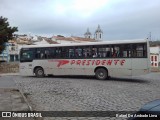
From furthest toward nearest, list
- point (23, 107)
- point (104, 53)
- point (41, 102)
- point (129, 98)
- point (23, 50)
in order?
point (23, 50) → point (104, 53) → point (129, 98) → point (41, 102) → point (23, 107)

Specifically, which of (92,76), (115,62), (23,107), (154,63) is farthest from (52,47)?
(154,63)

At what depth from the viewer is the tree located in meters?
41.4

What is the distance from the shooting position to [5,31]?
41812 mm

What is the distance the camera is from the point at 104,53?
68.1ft

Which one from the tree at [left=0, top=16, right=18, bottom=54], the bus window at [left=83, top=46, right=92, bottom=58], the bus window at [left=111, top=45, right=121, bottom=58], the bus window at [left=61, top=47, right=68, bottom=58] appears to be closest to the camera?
the bus window at [left=111, top=45, right=121, bottom=58]

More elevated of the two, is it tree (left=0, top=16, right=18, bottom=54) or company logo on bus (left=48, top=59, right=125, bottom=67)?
tree (left=0, top=16, right=18, bottom=54)

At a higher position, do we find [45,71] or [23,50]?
[23,50]

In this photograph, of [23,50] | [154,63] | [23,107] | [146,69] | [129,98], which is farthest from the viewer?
[154,63]

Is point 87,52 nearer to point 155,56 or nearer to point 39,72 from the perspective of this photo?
point 39,72

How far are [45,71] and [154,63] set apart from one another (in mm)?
51931

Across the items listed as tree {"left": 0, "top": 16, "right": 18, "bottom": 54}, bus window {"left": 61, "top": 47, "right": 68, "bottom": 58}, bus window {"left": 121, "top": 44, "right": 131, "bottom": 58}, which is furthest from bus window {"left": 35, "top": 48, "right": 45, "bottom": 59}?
tree {"left": 0, "top": 16, "right": 18, "bottom": 54}

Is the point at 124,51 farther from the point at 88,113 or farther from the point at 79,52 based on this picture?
the point at 88,113

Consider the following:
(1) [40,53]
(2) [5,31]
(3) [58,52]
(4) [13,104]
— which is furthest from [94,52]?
(2) [5,31]

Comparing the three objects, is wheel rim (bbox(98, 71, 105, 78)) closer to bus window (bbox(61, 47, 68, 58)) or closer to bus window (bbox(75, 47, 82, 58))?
bus window (bbox(75, 47, 82, 58))
